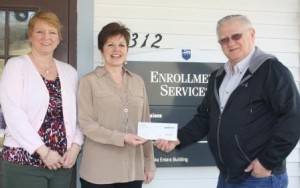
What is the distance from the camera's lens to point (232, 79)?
2.55 metres

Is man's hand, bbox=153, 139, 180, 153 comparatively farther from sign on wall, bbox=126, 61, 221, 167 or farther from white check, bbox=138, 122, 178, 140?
sign on wall, bbox=126, 61, 221, 167

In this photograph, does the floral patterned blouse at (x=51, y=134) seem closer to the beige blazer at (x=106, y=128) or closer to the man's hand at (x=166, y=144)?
the beige blazer at (x=106, y=128)

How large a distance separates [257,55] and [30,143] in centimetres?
138

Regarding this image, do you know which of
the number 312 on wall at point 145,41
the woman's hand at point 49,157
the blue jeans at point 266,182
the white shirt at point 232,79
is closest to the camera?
the blue jeans at point 266,182

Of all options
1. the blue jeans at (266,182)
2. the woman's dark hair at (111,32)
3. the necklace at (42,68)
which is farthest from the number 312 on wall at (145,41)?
the blue jeans at (266,182)

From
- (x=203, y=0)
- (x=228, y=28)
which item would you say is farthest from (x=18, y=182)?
(x=203, y=0)

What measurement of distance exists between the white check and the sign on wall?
100 cm

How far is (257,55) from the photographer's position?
245 cm

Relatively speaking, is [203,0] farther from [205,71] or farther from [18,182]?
[18,182]

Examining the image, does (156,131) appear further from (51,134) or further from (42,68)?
(42,68)

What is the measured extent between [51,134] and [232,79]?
1.13m

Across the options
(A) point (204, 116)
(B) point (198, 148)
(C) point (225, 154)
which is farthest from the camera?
(B) point (198, 148)

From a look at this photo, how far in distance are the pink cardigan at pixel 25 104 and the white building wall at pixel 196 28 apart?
3.34 feet

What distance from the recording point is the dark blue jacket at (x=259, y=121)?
2.23m
